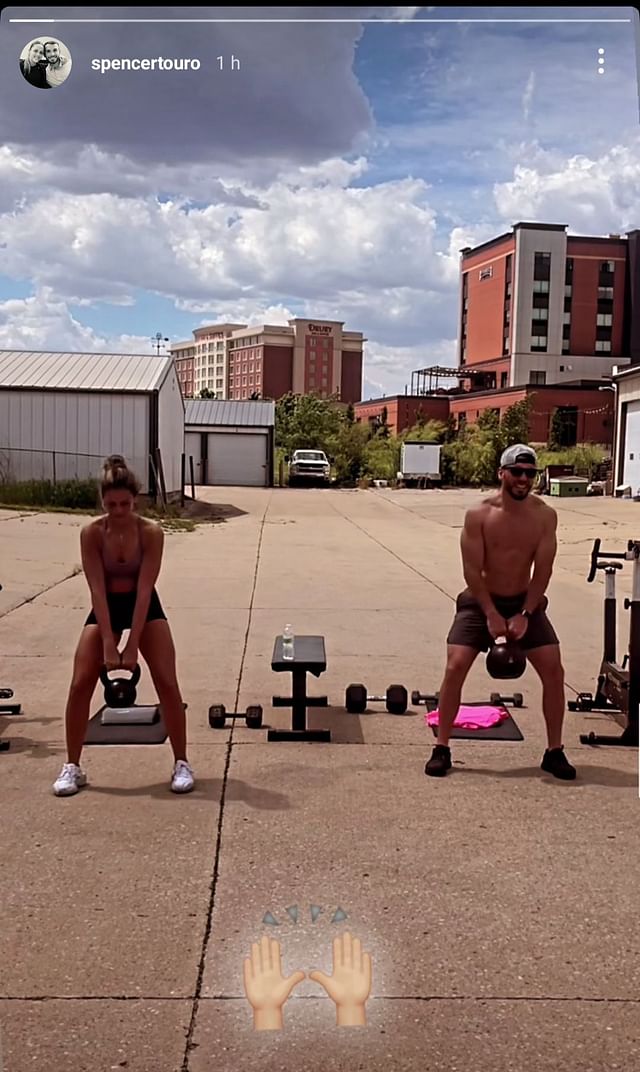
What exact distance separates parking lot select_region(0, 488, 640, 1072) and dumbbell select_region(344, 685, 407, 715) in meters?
0.07

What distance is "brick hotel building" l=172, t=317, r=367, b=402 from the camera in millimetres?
3561

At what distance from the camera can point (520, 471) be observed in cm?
354

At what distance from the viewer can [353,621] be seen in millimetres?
7715

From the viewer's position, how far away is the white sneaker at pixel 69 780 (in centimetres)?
365

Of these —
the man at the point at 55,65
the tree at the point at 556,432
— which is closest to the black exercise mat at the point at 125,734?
the tree at the point at 556,432

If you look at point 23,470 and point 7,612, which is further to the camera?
point 7,612

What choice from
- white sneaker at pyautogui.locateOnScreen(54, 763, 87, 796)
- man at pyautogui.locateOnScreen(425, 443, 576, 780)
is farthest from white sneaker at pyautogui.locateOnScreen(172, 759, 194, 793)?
man at pyautogui.locateOnScreen(425, 443, 576, 780)

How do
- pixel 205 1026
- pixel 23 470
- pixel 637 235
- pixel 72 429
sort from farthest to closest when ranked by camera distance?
pixel 72 429
pixel 23 470
pixel 637 235
pixel 205 1026

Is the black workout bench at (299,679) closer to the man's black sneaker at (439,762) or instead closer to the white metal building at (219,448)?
the man's black sneaker at (439,762)

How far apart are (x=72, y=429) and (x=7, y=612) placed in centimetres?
194

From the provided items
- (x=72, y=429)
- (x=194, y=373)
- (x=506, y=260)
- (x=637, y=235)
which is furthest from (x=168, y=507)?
(x=637, y=235)

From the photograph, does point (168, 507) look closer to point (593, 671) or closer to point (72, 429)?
point (72, 429)

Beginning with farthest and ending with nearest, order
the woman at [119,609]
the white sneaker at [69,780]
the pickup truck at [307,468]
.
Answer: the pickup truck at [307,468], the white sneaker at [69,780], the woman at [119,609]

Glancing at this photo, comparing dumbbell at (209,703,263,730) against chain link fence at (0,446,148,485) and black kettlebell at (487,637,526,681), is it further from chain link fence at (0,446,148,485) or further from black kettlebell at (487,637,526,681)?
chain link fence at (0,446,148,485)
